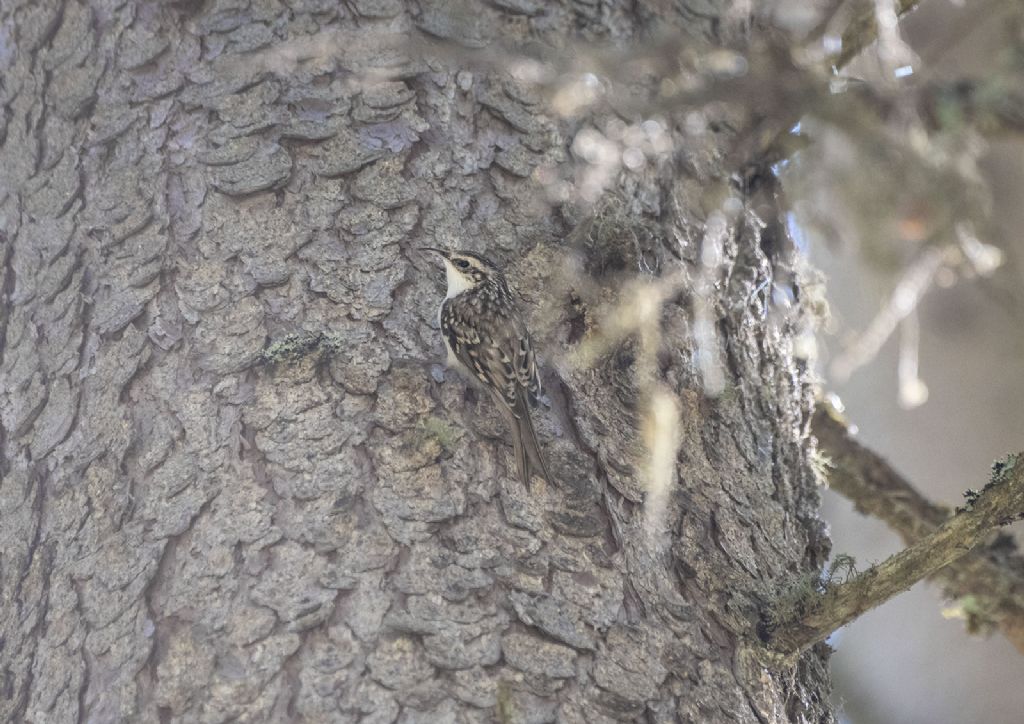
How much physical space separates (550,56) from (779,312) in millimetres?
1108

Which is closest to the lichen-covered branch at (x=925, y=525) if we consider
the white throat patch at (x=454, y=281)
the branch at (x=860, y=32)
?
the branch at (x=860, y=32)

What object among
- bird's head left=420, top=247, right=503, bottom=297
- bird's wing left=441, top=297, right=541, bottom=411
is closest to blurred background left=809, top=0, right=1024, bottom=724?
bird's wing left=441, top=297, right=541, bottom=411

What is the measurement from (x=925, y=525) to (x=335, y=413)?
2.14 meters

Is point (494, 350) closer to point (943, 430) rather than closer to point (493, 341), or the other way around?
point (493, 341)

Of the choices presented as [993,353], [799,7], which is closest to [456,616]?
[799,7]

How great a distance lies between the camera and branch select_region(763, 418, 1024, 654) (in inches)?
88.8

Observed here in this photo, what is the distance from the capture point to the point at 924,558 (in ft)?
7.40

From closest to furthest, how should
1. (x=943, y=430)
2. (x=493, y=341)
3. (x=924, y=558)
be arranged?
(x=924, y=558) < (x=493, y=341) < (x=943, y=430)

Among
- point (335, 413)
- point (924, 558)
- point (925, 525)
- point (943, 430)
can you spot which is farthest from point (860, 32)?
point (335, 413)

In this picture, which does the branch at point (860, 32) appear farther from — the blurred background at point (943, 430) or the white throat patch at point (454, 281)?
the white throat patch at point (454, 281)

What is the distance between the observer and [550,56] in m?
2.63

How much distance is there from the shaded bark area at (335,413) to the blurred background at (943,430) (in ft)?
5.29

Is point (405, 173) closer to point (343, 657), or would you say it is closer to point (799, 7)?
point (343, 657)

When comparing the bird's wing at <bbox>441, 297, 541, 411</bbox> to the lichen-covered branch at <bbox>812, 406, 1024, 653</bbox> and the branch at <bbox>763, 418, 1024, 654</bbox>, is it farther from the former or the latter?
the lichen-covered branch at <bbox>812, 406, 1024, 653</bbox>
